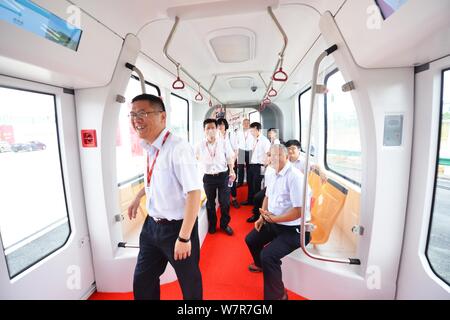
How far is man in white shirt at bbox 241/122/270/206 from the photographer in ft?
13.4

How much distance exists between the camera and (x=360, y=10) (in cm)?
110

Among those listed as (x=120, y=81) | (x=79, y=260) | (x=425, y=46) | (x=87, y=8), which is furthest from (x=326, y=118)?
(x=79, y=260)

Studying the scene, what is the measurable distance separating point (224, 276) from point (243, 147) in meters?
3.22

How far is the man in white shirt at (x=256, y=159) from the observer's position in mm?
4070

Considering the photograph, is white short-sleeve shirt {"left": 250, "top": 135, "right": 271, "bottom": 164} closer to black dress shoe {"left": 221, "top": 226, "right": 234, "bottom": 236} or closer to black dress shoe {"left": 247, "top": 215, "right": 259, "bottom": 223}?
black dress shoe {"left": 247, "top": 215, "right": 259, "bottom": 223}

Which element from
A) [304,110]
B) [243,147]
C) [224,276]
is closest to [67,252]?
[224,276]

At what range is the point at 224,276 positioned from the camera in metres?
2.10

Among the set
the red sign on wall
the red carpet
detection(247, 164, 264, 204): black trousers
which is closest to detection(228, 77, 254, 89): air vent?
detection(247, 164, 264, 204): black trousers

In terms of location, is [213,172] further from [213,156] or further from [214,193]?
[214,193]

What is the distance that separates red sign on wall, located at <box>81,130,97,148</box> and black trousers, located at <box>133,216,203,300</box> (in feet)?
2.99

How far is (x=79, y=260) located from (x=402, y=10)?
2925mm

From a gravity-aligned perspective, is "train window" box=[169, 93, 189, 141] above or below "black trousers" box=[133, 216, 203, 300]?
above

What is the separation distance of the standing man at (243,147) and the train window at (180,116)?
1.46m

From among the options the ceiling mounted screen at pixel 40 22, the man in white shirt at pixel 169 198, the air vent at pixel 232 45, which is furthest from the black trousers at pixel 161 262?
the air vent at pixel 232 45
